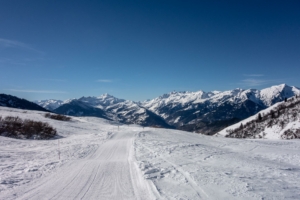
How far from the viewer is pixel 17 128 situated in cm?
2550

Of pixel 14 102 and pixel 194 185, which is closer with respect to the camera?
pixel 194 185

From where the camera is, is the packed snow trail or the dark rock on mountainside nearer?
the packed snow trail

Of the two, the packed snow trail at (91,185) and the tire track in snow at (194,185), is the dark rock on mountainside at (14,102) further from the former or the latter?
the tire track in snow at (194,185)

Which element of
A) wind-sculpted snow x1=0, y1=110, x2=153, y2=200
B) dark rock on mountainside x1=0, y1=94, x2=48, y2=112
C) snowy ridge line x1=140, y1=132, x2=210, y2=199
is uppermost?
dark rock on mountainside x1=0, y1=94, x2=48, y2=112

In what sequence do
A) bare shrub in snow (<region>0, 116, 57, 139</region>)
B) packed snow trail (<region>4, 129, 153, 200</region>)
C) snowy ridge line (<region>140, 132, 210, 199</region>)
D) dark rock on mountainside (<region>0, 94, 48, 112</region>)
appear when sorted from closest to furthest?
snowy ridge line (<region>140, 132, 210, 199</region>) → packed snow trail (<region>4, 129, 153, 200</region>) → bare shrub in snow (<region>0, 116, 57, 139</region>) → dark rock on mountainside (<region>0, 94, 48, 112</region>)

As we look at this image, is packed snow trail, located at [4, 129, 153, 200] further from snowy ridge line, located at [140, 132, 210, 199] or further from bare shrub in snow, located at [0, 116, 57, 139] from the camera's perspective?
bare shrub in snow, located at [0, 116, 57, 139]

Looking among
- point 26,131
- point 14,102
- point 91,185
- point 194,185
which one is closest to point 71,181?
point 91,185

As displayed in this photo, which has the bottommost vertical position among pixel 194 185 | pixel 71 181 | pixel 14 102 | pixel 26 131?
pixel 71 181

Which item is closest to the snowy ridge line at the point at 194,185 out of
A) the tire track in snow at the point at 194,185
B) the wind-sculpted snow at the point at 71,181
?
the tire track in snow at the point at 194,185

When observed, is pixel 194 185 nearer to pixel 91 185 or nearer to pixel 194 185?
pixel 194 185

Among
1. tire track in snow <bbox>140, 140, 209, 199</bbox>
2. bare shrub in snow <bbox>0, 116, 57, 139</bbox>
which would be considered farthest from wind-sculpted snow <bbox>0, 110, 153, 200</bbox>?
bare shrub in snow <bbox>0, 116, 57, 139</bbox>

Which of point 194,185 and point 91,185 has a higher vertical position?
point 194,185

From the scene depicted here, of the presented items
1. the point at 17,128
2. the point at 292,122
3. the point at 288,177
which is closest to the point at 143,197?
the point at 288,177

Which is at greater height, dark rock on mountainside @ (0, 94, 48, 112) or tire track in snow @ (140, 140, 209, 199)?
dark rock on mountainside @ (0, 94, 48, 112)
